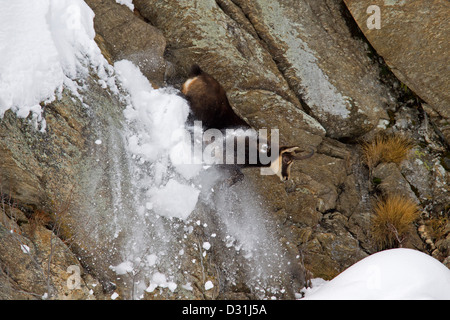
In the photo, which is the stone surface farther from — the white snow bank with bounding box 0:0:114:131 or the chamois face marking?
the white snow bank with bounding box 0:0:114:131

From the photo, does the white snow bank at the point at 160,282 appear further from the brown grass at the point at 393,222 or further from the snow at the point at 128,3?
the snow at the point at 128,3

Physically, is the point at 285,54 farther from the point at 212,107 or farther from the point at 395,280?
the point at 395,280

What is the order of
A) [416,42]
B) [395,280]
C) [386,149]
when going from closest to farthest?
[395,280], [416,42], [386,149]

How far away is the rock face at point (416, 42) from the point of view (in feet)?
15.5

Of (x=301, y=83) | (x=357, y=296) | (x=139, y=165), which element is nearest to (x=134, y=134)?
(x=139, y=165)

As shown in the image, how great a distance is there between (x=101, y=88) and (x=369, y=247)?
157 inches

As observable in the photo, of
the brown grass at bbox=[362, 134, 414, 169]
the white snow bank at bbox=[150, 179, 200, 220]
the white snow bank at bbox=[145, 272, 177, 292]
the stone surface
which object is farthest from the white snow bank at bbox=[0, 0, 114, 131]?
the brown grass at bbox=[362, 134, 414, 169]

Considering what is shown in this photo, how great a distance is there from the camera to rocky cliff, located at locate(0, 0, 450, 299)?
12.7 feet

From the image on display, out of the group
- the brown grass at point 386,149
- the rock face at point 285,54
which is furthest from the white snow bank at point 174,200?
the brown grass at point 386,149

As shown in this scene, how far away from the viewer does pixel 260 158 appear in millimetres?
4816

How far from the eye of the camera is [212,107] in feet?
15.8

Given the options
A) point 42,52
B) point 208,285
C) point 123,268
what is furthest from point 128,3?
point 208,285

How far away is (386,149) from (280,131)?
1592mm

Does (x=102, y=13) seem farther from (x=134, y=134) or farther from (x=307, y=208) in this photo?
(x=307, y=208)
